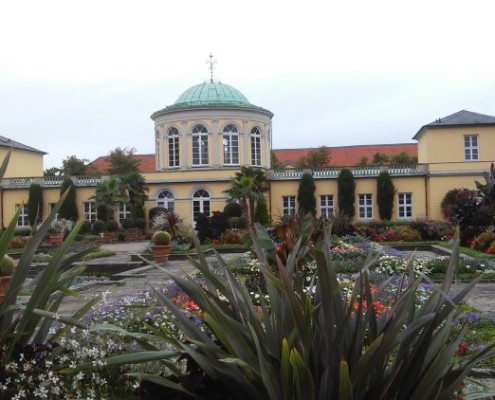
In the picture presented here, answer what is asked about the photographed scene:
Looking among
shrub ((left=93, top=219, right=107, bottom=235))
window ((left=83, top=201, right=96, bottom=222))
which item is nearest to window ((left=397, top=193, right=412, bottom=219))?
shrub ((left=93, top=219, right=107, bottom=235))

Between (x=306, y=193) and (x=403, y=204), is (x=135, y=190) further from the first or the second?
(x=403, y=204)

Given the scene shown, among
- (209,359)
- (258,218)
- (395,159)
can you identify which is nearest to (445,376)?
(209,359)

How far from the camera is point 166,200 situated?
1572 inches

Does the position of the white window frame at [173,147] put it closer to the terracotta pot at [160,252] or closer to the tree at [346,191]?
the tree at [346,191]

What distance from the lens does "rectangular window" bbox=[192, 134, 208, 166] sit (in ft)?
133

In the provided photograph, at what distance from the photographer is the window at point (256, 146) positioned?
41.3 m

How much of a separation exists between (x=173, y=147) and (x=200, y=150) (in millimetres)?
1908

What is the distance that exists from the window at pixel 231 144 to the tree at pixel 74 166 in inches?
814

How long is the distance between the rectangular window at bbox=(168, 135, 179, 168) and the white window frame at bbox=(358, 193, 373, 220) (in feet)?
39.6

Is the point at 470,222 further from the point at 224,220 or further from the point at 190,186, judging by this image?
the point at 190,186

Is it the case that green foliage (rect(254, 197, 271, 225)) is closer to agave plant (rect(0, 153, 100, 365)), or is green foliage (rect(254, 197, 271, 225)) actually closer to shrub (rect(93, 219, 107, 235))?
shrub (rect(93, 219, 107, 235))

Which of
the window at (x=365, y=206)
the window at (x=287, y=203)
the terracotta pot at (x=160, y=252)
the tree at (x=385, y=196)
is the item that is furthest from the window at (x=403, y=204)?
the terracotta pot at (x=160, y=252)

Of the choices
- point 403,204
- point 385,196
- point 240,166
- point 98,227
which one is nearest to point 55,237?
point 98,227

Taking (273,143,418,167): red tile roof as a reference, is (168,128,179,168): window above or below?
below
